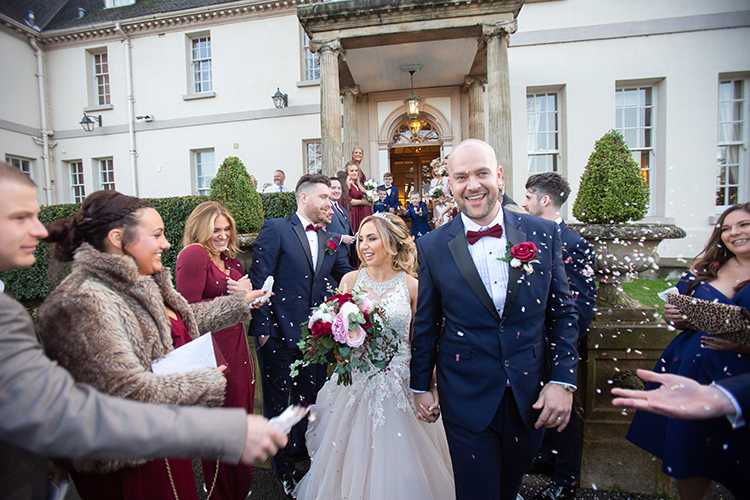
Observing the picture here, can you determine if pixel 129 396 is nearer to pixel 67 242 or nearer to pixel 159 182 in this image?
pixel 67 242

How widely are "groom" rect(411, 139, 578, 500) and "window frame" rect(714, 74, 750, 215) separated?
11.1m

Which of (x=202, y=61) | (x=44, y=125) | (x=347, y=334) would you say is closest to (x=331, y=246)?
(x=347, y=334)

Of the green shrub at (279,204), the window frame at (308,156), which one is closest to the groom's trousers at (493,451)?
the green shrub at (279,204)

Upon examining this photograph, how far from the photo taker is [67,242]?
170cm

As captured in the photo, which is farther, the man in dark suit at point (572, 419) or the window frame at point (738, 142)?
the window frame at point (738, 142)

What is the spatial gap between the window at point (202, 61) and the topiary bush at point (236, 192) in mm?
9977

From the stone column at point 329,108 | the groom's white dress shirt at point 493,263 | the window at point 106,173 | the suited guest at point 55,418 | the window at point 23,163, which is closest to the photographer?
the suited guest at point 55,418

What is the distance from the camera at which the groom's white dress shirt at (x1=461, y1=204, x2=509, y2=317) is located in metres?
2.06

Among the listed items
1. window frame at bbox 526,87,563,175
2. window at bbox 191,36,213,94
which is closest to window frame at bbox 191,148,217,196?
window at bbox 191,36,213,94

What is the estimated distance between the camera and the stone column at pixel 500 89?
750 centimetres

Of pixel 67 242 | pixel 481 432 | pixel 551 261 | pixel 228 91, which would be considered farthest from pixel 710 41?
pixel 228 91

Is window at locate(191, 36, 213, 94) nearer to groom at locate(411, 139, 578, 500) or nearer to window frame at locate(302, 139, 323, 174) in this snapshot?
window frame at locate(302, 139, 323, 174)

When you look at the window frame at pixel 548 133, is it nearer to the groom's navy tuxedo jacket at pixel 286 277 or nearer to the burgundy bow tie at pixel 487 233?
the groom's navy tuxedo jacket at pixel 286 277

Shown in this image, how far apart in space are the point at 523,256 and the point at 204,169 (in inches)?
579
